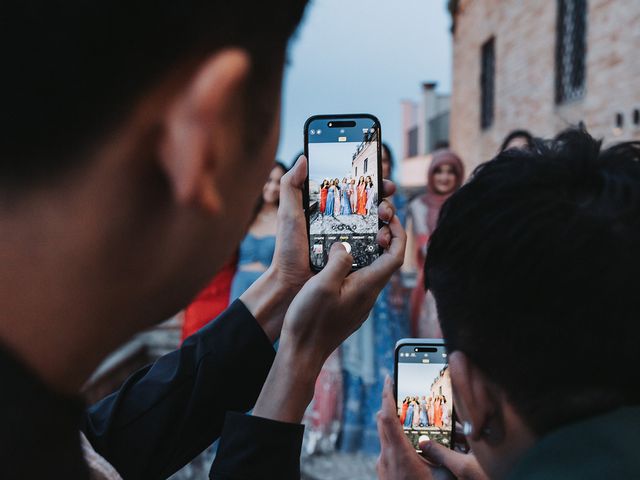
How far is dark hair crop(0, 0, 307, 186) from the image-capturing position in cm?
60

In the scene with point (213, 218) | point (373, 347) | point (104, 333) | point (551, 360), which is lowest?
point (373, 347)

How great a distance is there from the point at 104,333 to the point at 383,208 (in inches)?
34.7

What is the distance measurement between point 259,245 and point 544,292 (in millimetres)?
3596

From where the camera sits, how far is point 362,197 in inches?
64.6

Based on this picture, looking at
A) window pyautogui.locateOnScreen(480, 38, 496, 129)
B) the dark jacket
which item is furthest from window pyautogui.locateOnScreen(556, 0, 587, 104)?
the dark jacket

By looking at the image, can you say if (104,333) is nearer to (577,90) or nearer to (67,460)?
(67,460)

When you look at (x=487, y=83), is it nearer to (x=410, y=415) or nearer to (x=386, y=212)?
(x=386, y=212)

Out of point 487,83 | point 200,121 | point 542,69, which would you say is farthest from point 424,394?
point 487,83

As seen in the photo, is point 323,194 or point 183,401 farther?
point 323,194

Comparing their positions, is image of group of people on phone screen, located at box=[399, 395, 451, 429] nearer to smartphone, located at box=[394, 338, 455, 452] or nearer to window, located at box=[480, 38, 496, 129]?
smartphone, located at box=[394, 338, 455, 452]

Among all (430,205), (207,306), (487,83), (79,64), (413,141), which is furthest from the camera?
(413,141)

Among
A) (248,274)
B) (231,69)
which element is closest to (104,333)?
(231,69)

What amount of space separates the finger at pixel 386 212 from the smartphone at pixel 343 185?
7 centimetres

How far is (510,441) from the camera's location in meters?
0.97
